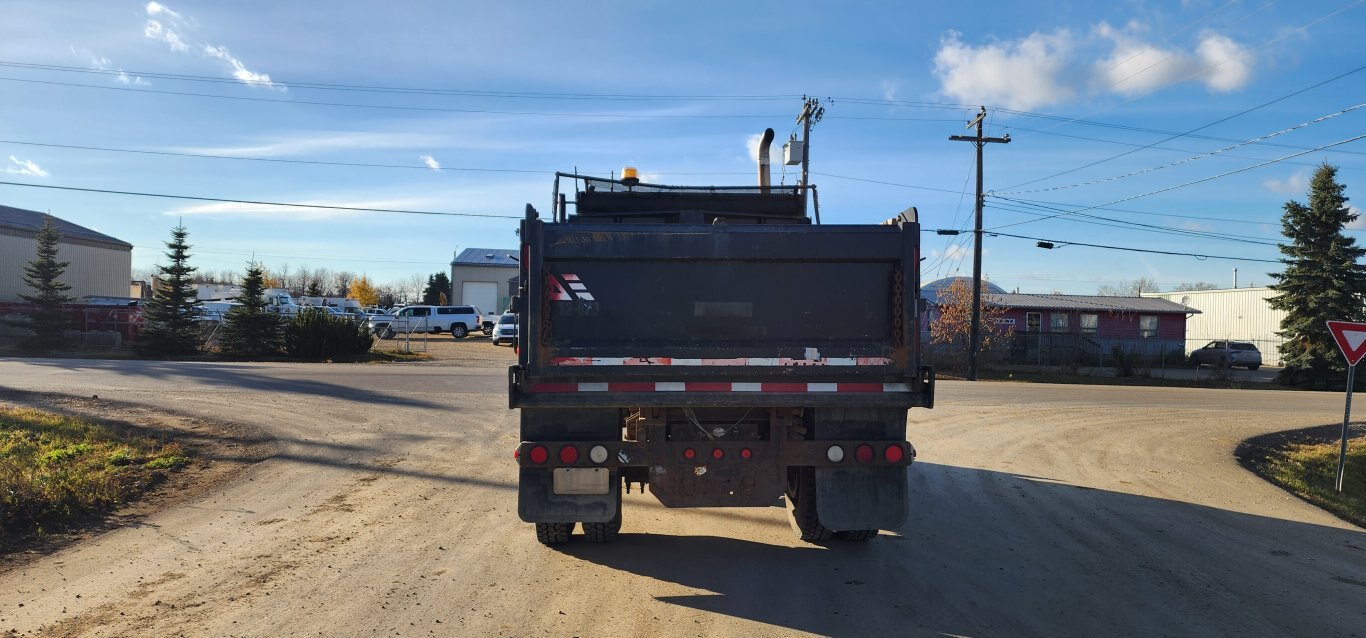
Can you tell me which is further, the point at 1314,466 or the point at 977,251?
the point at 977,251

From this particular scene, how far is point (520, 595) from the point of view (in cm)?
514

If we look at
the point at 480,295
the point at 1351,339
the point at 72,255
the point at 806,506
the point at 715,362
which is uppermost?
the point at 72,255

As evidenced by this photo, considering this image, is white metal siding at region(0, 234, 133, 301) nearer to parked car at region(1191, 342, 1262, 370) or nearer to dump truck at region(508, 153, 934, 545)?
dump truck at region(508, 153, 934, 545)

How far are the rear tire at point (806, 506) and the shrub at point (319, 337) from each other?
88.1 feet

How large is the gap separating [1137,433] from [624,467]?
40.8ft

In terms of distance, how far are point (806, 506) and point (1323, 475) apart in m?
10.1

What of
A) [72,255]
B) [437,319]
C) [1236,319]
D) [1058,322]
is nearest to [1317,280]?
[1058,322]

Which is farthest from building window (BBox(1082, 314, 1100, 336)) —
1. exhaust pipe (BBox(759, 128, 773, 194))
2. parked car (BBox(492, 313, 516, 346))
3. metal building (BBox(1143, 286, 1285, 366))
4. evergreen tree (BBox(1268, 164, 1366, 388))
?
exhaust pipe (BBox(759, 128, 773, 194))

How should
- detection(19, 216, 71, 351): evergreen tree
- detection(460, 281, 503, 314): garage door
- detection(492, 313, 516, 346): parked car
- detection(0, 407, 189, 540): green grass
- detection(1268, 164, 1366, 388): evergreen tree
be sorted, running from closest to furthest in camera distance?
detection(0, 407, 189, 540): green grass, detection(19, 216, 71, 351): evergreen tree, detection(1268, 164, 1366, 388): evergreen tree, detection(492, 313, 516, 346): parked car, detection(460, 281, 503, 314): garage door

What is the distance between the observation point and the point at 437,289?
269 feet

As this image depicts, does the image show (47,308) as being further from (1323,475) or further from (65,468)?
(1323,475)

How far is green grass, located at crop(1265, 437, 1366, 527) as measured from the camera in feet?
31.3

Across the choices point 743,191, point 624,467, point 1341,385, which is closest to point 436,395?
point 743,191

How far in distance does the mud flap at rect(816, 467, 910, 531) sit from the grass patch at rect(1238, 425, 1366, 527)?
6.02 meters
